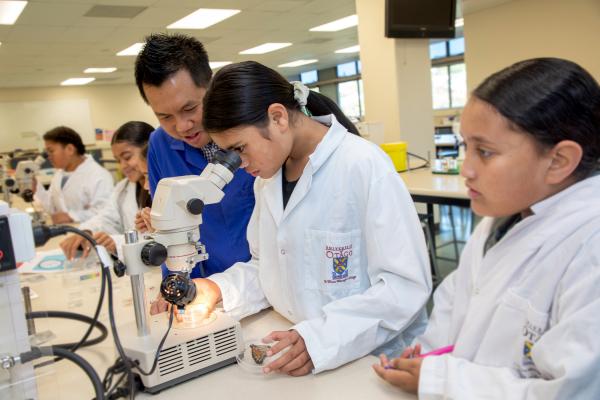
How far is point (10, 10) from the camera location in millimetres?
5008

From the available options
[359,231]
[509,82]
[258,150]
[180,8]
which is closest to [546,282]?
[509,82]

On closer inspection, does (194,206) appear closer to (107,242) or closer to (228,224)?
(228,224)

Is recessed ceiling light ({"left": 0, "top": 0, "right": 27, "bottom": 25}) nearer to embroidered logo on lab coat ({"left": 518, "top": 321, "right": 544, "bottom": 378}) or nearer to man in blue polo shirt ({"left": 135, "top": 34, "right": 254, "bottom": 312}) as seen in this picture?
man in blue polo shirt ({"left": 135, "top": 34, "right": 254, "bottom": 312})

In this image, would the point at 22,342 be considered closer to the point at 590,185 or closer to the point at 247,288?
the point at 247,288

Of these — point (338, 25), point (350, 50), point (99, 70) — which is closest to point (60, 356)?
point (338, 25)

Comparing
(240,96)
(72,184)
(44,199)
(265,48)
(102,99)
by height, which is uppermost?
(265,48)

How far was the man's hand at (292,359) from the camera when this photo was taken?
968 millimetres

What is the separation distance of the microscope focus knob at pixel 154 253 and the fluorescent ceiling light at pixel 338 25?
6.77 m

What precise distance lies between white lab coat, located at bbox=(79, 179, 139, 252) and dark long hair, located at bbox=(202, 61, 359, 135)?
167 centimetres

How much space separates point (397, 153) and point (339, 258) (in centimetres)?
257

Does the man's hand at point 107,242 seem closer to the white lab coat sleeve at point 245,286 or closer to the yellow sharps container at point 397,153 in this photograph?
the white lab coat sleeve at point 245,286

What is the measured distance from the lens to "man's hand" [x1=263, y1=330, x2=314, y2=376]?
3.18 ft

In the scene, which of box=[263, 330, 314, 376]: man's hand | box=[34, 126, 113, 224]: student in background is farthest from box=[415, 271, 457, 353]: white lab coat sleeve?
box=[34, 126, 113, 224]: student in background

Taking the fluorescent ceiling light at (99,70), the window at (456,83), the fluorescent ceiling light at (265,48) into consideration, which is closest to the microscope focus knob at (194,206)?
the fluorescent ceiling light at (265,48)
